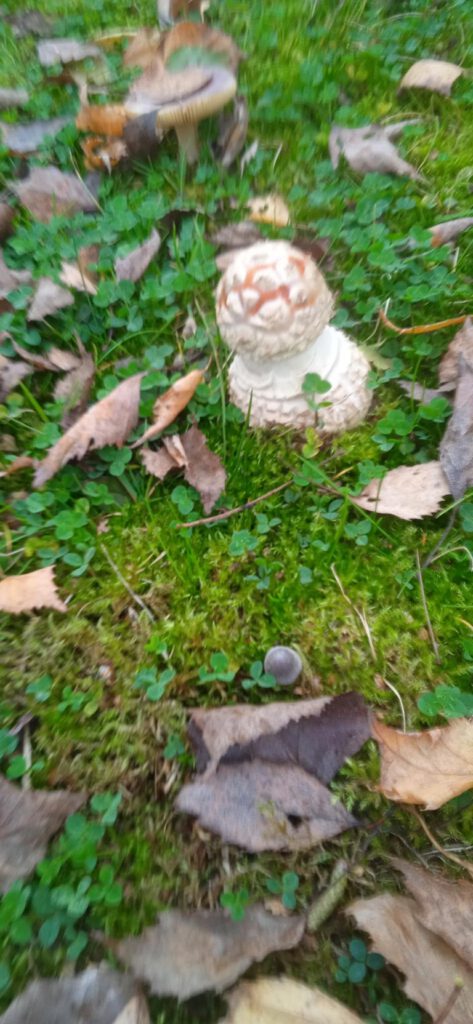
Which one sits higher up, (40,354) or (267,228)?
(267,228)

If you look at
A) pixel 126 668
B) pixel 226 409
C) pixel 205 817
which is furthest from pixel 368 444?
pixel 205 817

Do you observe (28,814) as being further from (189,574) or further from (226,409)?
(226,409)

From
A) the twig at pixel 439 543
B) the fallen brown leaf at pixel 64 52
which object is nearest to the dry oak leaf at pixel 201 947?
the twig at pixel 439 543

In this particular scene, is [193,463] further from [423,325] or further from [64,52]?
[64,52]

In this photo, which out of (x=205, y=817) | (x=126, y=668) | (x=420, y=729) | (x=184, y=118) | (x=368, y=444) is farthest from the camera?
(x=184, y=118)

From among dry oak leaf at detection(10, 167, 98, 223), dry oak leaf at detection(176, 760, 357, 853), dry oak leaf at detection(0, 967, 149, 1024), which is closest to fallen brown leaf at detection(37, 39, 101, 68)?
dry oak leaf at detection(10, 167, 98, 223)

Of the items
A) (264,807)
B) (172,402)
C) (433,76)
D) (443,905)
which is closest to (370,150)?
(433,76)

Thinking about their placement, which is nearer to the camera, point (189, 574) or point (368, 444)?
point (189, 574)
